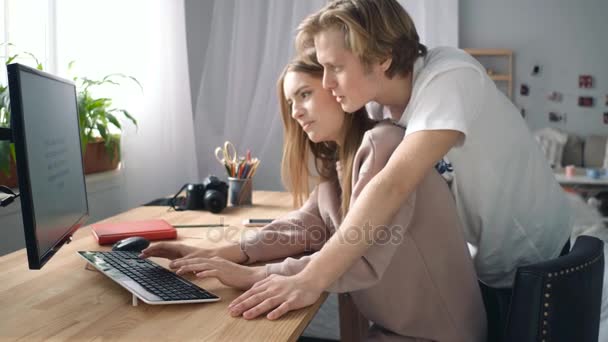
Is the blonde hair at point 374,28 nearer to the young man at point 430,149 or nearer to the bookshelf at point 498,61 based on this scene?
the young man at point 430,149

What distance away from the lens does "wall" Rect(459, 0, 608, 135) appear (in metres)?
4.89

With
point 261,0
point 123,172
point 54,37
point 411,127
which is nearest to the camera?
point 411,127

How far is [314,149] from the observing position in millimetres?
1482

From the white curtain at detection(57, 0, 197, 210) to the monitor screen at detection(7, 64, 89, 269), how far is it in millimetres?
1328

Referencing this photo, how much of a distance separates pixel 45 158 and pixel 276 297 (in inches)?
17.2

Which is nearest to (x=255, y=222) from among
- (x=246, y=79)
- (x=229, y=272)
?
(x=229, y=272)

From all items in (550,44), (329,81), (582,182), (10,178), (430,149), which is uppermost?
(550,44)

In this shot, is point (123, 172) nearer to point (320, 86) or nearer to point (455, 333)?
point (320, 86)

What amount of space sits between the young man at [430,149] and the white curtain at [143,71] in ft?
4.96

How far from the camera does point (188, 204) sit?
6.37 feet

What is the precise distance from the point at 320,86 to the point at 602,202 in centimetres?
367

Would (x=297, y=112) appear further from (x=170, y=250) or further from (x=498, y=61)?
(x=498, y=61)

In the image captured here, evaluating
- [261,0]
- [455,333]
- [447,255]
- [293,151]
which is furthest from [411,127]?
[261,0]

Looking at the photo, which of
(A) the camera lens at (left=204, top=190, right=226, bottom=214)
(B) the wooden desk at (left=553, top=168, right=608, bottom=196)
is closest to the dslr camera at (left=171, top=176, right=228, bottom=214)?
(A) the camera lens at (left=204, top=190, right=226, bottom=214)
